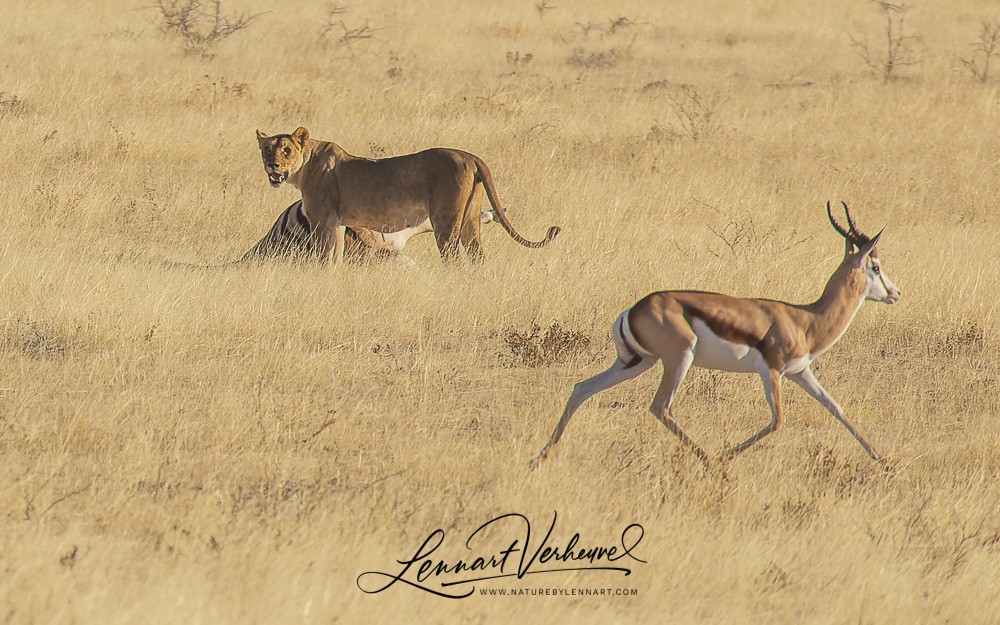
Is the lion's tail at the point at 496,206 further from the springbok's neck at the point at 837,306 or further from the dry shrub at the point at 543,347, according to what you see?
the springbok's neck at the point at 837,306

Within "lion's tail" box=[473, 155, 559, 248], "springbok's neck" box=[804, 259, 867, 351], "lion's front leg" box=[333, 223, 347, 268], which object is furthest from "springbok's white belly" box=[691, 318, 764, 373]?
"lion's front leg" box=[333, 223, 347, 268]

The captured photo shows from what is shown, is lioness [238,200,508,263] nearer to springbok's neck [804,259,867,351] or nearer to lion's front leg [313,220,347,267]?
lion's front leg [313,220,347,267]

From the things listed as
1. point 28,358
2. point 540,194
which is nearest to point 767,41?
point 540,194

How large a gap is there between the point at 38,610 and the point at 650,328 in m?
2.47

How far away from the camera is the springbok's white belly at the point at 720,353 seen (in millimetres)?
4973

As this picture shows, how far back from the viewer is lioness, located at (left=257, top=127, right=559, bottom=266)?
8.98 meters

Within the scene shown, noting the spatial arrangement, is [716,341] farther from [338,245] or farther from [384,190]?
[338,245]

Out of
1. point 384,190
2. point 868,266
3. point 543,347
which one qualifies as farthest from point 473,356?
point 384,190

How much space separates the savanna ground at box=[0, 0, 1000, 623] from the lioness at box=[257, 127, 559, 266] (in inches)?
15.0

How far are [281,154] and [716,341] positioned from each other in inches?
201

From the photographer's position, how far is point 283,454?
5.21 metres

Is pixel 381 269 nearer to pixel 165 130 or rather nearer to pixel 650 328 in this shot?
pixel 650 328

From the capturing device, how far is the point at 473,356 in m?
7.01

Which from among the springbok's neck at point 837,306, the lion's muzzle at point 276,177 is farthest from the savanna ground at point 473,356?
the lion's muzzle at point 276,177
